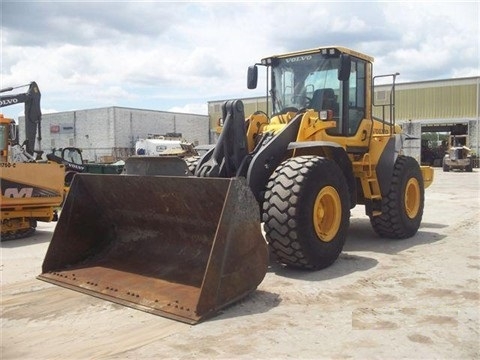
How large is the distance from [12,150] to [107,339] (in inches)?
353

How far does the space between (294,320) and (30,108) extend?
10286mm

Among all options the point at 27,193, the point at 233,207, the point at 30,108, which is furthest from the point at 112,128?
the point at 233,207

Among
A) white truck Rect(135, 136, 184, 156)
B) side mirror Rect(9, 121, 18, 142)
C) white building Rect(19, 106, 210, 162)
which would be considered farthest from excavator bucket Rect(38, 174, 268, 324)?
white building Rect(19, 106, 210, 162)

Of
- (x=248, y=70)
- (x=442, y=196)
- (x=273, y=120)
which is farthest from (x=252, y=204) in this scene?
(x=442, y=196)


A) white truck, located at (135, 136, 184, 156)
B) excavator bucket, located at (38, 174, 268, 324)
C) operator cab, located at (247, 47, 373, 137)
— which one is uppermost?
operator cab, located at (247, 47, 373, 137)

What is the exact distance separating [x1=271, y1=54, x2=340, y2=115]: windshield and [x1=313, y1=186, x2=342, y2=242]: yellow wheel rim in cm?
166

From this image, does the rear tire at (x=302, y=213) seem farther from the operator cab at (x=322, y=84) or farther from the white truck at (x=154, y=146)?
the white truck at (x=154, y=146)

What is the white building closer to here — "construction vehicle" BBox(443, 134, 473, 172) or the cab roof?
"construction vehicle" BBox(443, 134, 473, 172)

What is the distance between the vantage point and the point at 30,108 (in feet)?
40.1

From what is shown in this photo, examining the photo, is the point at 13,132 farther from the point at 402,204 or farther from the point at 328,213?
the point at 402,204

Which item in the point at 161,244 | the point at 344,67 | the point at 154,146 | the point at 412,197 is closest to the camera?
the point at 161,244

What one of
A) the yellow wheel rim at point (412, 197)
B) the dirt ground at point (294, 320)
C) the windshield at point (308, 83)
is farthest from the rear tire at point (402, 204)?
the windshield at point (308, 83)

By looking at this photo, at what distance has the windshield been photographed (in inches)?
274

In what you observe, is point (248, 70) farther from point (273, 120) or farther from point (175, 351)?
point (175, 351)
